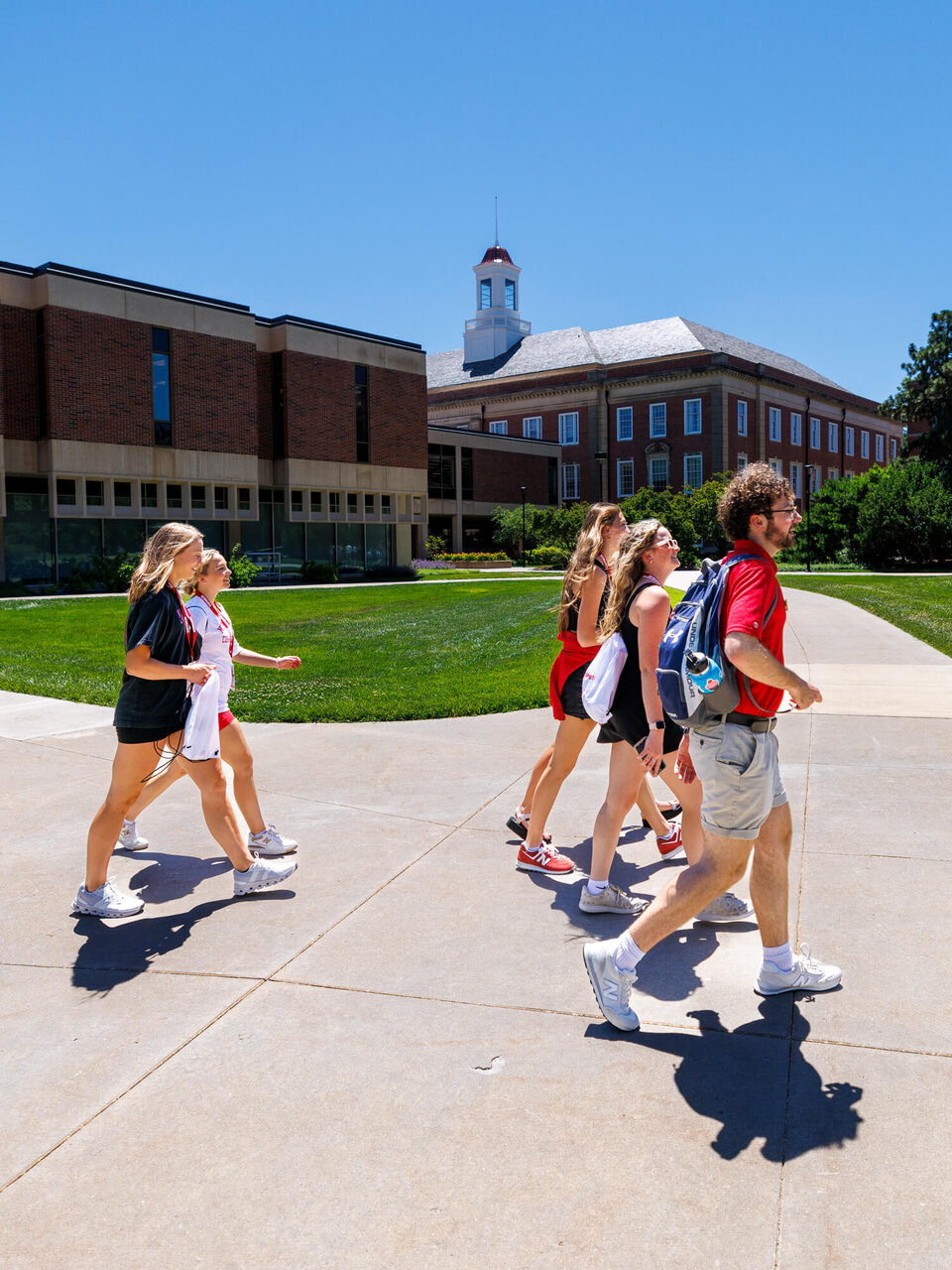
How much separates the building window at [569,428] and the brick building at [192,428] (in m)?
26.6

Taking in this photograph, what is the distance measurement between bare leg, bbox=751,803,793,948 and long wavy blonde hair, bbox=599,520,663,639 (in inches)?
47.4

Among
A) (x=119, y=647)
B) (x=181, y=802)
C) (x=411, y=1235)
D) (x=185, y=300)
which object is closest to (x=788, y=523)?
(x=411, y=1235)

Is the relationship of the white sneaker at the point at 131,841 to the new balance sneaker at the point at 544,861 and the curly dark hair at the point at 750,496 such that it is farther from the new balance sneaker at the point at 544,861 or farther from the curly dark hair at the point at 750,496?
the curly dark hair at the point at 750,496

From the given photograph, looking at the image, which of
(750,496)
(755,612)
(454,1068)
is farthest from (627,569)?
(454,1068)

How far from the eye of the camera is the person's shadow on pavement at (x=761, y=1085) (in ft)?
9.34

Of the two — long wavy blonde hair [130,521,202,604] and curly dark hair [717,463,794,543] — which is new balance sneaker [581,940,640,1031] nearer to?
curly dark hair [717,463,794,543]

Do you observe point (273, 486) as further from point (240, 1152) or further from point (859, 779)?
point (240, 1152)

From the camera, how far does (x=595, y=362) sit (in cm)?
7494

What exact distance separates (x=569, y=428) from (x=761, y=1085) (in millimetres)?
74852

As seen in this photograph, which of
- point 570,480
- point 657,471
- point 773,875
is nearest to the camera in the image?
point 773,875

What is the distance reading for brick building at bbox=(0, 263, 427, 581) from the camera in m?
36.2

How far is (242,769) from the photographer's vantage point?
525 cm

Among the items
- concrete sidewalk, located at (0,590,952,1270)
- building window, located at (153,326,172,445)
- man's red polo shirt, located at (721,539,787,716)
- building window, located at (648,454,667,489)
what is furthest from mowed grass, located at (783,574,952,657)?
building window, located at (648,454,667,489)

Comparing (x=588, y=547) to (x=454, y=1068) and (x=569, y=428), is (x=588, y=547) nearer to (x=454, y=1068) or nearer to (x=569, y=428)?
(x=454, y=1068)
